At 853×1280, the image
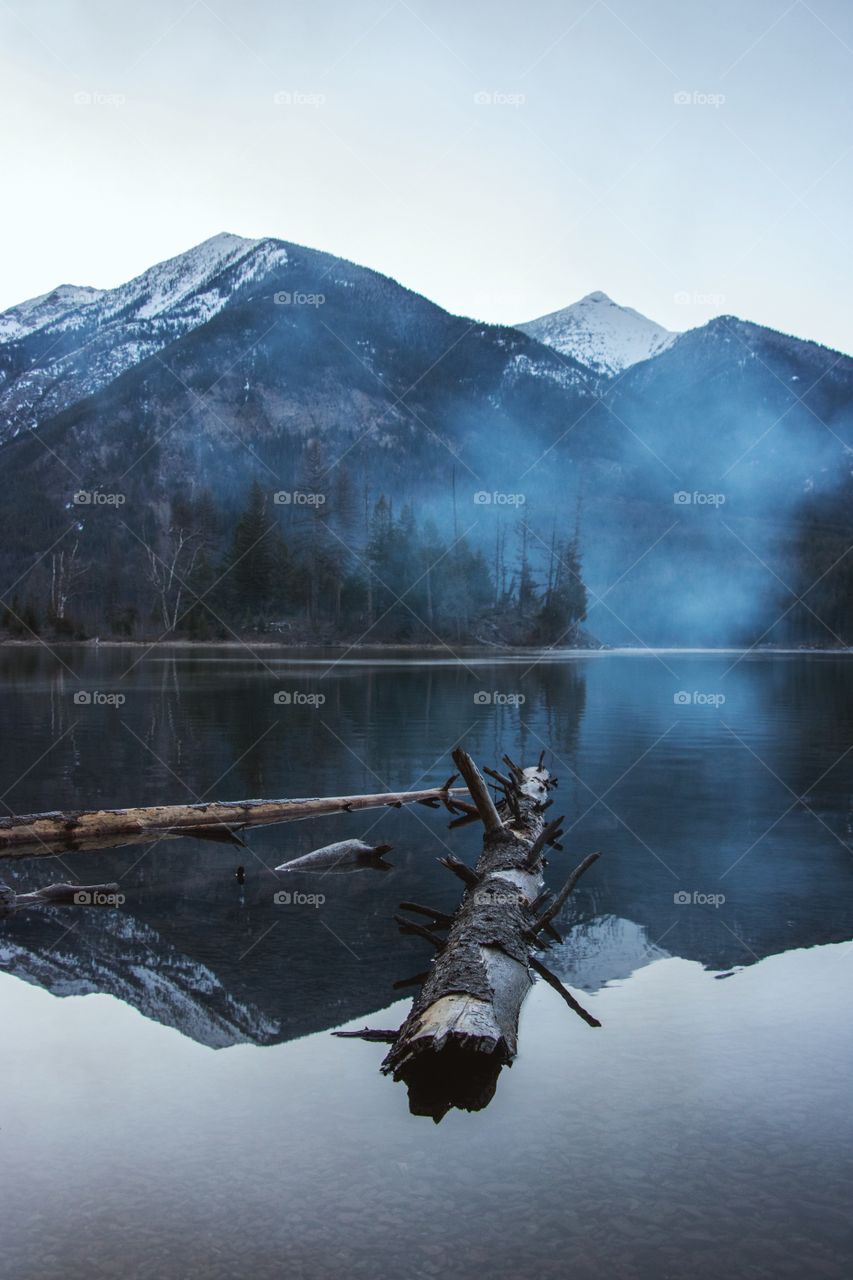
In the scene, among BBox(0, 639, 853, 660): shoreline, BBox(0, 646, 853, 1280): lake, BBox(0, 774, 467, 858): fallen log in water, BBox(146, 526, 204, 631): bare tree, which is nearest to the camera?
BBox(0, 646, 853, 1280): lake

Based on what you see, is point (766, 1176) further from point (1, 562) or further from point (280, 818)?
point (1, 562)

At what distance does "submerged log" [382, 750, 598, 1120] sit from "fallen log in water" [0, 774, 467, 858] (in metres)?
5.40

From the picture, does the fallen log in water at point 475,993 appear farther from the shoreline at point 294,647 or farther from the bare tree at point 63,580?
the bare tree at point 63,580

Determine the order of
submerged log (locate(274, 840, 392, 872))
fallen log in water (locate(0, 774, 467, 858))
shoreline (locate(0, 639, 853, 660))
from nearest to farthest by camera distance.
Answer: submerged log (locate(274, 840, 392, 872)) → fallen log in water (locate(0, 774, 467, 858)) → shoreline (locate(0, 639, 853, 660))

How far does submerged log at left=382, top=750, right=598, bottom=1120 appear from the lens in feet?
20.7

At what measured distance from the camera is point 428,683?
1918 inches

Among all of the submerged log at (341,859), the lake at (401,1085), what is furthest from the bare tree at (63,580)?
the lake at (401,1085)

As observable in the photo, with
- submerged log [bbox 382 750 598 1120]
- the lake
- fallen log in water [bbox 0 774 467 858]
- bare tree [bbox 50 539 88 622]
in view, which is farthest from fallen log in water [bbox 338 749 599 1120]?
bare tree [bbox 50 539 88 622]

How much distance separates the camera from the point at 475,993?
701 centimetres

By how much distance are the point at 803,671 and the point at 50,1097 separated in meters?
68.9

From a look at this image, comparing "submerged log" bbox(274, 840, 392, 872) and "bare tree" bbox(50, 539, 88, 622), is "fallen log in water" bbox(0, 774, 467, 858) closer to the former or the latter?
"submerged log" bbox(274, 840, 392, 872)

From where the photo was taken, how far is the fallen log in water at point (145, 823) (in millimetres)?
13711

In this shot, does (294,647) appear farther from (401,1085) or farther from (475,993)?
(401,1085)

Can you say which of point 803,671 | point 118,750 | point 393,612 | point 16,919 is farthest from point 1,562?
point 16,919
